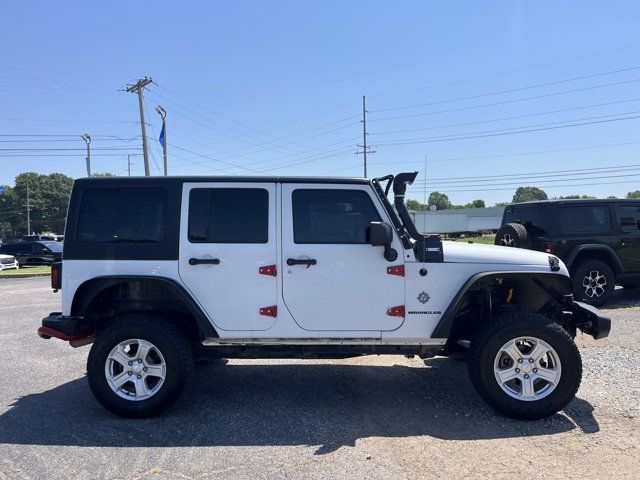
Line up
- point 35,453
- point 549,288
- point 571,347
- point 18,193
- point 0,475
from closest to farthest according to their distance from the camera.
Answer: point 0,475
point 35,453
point 571,347
point 549,288
point 18,193

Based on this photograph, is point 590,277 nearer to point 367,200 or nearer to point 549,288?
point 549,288

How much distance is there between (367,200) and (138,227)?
208 cm

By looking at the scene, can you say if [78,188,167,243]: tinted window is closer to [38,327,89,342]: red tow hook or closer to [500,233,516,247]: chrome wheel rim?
[38,327,89,342]: red tow hook

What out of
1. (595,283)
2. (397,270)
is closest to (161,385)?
(397,270)

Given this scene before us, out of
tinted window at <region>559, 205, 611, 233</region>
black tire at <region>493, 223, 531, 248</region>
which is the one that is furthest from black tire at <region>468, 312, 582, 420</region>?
tinted window at <region>559, 205, 611, 233</region>

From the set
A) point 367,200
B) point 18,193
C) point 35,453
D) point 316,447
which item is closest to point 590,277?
point 367,200

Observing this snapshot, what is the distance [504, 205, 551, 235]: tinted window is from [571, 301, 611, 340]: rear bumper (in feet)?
15.5

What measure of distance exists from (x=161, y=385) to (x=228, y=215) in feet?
5.24

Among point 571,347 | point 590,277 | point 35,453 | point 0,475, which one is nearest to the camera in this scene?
point 0,475

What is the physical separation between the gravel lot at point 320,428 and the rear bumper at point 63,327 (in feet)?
2.27

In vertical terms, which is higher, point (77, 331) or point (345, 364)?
point (77, 331)

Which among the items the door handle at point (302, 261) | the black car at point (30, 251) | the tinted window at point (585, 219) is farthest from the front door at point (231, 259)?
the black car at point (30, 251)

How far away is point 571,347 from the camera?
4051 mm

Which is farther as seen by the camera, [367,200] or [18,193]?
[18,193]
